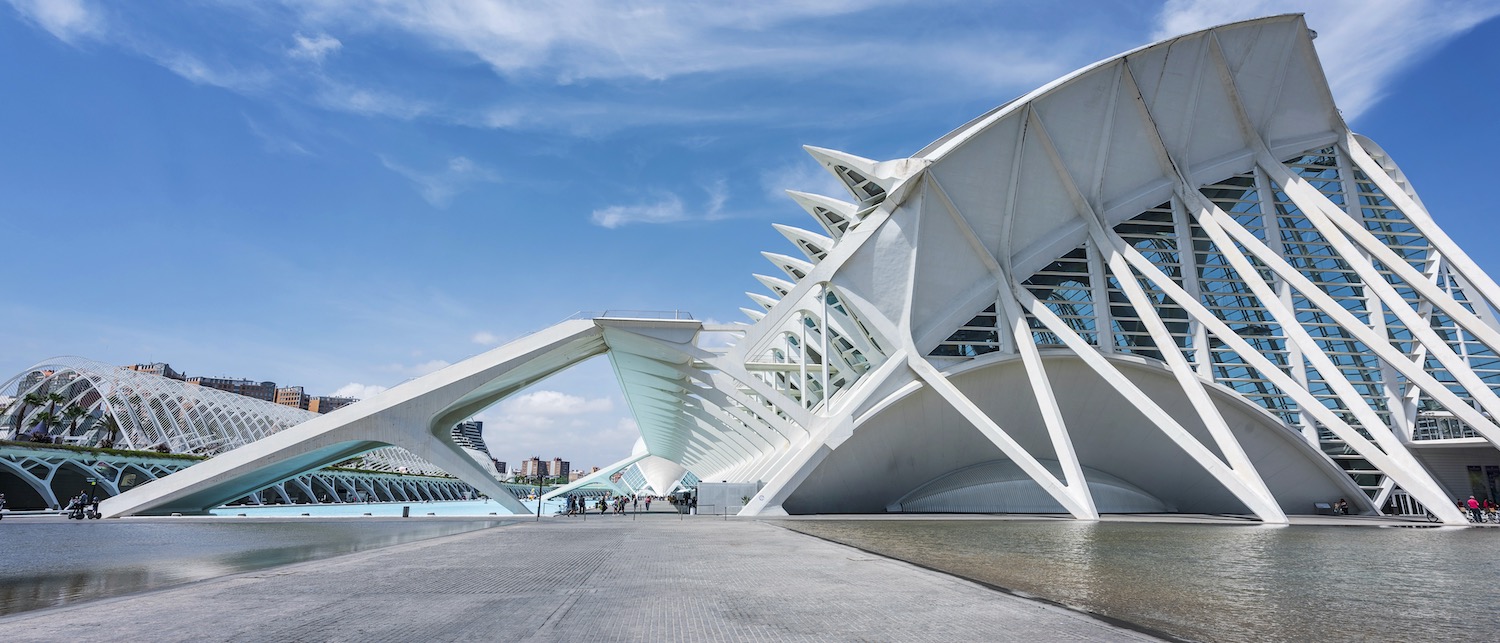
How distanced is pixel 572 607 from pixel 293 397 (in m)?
197

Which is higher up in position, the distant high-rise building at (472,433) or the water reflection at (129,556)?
the distant high-rise building at (472,433)

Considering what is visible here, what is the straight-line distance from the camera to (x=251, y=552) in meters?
11.3

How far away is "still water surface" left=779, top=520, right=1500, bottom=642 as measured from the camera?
5074mm

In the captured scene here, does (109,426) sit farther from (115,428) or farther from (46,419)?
(46,419)

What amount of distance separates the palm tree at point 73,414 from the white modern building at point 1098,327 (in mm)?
36831

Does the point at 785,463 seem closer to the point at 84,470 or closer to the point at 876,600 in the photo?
the point at 876,600

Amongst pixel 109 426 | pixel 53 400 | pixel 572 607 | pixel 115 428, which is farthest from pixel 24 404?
pixel 572 607

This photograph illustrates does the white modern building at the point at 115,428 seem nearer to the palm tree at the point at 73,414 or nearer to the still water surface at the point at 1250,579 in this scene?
the palm tree at the point at 73,414

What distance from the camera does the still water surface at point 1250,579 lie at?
5074 millimetres

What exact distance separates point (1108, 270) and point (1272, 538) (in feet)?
56.8

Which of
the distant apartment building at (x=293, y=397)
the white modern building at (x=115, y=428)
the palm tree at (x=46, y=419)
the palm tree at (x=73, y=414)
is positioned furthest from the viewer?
the distant apartment building at (x=293, y=397)

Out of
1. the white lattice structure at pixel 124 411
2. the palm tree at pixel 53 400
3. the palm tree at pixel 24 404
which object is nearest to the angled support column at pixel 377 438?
the white lattice structure at pixel 124 411

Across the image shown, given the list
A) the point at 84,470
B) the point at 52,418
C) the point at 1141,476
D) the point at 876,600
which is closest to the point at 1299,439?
the point at 1141,476

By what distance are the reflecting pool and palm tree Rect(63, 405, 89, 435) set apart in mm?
41342
